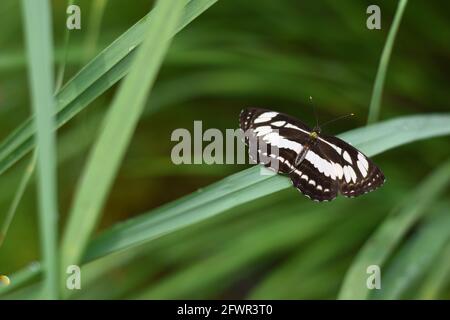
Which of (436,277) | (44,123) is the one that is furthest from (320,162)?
(44,123)

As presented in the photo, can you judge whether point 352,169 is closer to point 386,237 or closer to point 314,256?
point 386,237

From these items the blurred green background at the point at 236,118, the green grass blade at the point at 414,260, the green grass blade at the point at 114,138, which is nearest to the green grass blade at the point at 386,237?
the green grass blade at the point at 414,260

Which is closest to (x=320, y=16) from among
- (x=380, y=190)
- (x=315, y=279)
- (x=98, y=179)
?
(x=380, y=190)

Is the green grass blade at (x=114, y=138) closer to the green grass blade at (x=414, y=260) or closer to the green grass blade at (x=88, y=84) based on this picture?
the green grass blade at (x=88, y=84)

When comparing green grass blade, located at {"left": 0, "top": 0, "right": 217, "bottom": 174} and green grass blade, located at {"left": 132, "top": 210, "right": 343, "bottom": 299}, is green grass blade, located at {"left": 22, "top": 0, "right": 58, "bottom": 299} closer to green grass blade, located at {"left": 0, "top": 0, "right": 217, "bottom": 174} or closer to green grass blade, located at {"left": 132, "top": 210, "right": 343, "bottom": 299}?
green grass blade, located at {"left": 0, "top": 0, "right": 217, "bottom": 174}

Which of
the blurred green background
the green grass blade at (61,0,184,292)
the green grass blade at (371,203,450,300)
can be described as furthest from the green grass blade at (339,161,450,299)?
the green grass blade at (61,0,184,292)
